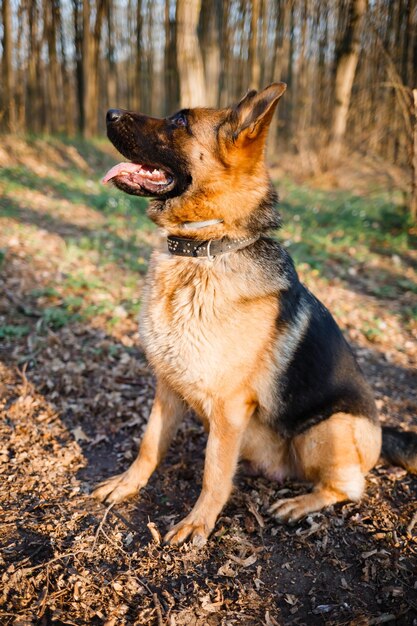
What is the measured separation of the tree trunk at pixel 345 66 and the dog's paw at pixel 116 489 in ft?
44.5

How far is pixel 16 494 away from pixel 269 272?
2308 mm

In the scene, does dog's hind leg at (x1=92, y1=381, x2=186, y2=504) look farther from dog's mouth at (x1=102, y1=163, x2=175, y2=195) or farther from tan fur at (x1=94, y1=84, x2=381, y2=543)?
dog's mouth at (x1=102, y1=163, x2=175, y2=195)

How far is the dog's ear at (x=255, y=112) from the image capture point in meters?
2.68

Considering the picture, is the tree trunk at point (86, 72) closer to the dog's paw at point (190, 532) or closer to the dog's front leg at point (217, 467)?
the dog's front leg at point (217, 467)

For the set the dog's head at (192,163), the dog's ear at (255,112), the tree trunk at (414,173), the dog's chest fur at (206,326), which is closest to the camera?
the dog's ear at (255,112)

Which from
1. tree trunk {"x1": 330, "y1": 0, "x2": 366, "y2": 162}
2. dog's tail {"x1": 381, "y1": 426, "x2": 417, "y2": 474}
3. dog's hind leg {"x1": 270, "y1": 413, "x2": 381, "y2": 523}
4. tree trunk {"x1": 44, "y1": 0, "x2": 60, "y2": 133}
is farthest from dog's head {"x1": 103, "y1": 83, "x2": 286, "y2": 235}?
tree trunk {"x1": 44, "y1": 0, "x2": 60, "y2": 133}

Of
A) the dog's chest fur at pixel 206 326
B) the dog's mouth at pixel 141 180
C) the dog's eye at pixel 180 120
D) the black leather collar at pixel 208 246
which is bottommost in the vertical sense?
the dog's chest fur at pixel 206 326

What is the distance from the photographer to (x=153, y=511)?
3207 mm

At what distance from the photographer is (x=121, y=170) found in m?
3.09

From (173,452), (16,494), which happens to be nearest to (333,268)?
(173,452)

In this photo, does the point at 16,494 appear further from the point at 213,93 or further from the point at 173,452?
the point at 213,93

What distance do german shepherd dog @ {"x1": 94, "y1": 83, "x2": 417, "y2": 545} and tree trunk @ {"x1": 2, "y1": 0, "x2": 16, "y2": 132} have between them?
39.5ft

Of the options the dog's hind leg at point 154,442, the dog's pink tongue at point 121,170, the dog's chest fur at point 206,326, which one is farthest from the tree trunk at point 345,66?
the dog's hind leg at point 154,442

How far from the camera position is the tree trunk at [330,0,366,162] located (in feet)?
44.2
